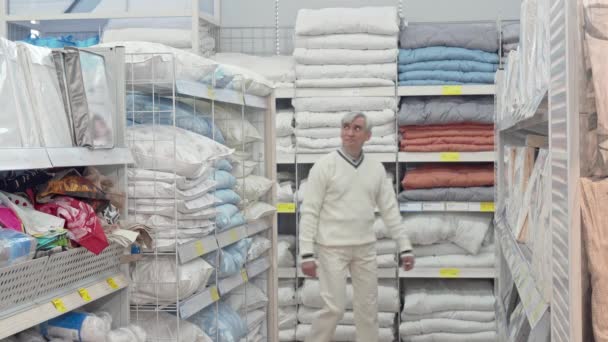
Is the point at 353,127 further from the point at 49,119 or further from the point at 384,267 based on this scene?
the point at 49,119

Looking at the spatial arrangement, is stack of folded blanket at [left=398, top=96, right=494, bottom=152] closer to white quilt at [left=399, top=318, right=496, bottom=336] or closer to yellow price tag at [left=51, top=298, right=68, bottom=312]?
white quilt at [left=399, top=318, right=496, bottom=336]

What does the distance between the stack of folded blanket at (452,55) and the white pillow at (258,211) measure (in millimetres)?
1452

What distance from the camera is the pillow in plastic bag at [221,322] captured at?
3826 millimetres

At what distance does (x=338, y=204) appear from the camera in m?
4.84

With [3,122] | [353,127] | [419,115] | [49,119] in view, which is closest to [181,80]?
[49,119]

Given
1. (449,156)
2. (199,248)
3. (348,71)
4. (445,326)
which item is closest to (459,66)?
(449,156)

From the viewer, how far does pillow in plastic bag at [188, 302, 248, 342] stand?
3.83 m

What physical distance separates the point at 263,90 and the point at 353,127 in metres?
0.61

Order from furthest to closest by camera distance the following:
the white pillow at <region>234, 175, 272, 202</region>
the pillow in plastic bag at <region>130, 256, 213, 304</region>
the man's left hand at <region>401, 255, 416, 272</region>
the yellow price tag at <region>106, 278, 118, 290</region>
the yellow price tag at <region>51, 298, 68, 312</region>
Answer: the man's left hand at <region>401, 255, 416, 272</region> < the white pillow at <region>234, 175, 272, 202</region> < the pillow in plastic bag at <region>130, 256, 213, 304</region> < the yellow price tag at <region>106, 278, 118, 290</region> < the yellow price tag at <region>51, 298, 68, 312</region>

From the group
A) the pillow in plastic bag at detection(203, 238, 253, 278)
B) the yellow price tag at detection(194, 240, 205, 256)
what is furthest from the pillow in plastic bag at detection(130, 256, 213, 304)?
the pillow in plastic bag at detection(203, 238, 253, 278)

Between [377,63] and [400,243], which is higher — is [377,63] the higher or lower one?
the higher one

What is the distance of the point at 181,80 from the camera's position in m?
3.31

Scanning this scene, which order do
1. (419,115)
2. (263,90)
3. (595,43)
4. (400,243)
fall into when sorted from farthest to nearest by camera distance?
(419,115) → (400,243) → (263,90) → (595,43)

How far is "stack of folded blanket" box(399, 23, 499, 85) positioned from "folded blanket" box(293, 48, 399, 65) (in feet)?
0.50
